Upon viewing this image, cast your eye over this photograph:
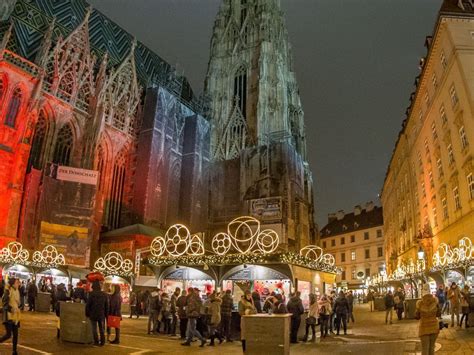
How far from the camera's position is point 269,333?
8000 mm

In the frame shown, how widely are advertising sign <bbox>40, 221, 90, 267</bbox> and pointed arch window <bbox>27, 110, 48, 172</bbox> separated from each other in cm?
538

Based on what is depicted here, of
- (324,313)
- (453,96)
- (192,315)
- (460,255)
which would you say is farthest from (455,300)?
(453,96)

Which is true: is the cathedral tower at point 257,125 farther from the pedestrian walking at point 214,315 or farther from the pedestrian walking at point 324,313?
the pedestrian walking at point 214,315

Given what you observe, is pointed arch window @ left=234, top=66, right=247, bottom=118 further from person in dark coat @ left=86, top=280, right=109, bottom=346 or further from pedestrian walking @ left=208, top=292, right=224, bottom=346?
person in dark coat @ left=86, top=280, right=109, bottom=346

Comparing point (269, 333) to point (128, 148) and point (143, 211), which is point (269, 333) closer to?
point (143, 211)

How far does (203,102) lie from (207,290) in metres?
34.3

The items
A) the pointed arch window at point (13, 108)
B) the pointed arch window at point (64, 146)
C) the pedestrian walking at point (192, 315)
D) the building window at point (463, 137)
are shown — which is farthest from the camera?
the pointed arch window at point (64, 146)

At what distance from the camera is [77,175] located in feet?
98.7

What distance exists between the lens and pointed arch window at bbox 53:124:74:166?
3238 centimetres

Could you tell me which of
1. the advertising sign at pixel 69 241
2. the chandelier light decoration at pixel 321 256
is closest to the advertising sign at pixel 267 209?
the chandelier light decoration at pixel 321 256

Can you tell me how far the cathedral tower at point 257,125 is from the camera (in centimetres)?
4362

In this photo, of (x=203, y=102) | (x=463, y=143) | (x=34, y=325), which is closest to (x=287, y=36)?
(x=203, y=102)

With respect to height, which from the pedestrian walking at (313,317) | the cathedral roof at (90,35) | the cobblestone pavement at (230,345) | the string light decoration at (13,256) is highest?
the cathedral roof at (90,35)

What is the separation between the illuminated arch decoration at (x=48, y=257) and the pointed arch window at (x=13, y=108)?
9125mm
